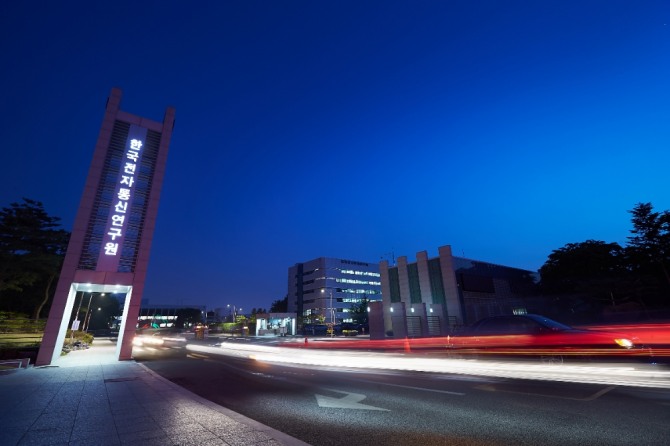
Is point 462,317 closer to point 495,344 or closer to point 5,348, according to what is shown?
point 495,344

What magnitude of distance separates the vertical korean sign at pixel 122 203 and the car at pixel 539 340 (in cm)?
2011

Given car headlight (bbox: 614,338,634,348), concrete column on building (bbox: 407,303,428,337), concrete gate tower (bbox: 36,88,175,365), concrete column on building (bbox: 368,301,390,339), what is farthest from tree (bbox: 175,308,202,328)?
car headlight (bbox: 614,338,634,348)

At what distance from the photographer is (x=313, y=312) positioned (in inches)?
4439

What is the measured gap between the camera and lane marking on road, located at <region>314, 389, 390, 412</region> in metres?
7.43

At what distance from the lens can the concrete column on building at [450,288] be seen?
4516 cm

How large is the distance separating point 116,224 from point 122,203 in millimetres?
1445

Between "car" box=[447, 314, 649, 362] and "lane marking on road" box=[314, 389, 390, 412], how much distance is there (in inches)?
248

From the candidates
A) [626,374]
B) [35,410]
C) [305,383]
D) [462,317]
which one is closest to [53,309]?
[35,410]

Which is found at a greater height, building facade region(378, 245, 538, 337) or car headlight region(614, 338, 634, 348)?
building facade region(378, 245, 538, 337)

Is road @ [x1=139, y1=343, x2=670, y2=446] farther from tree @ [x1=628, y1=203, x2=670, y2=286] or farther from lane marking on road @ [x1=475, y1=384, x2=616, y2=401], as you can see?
tree @ [x1=628, y1=203, x2=670, y2=286]

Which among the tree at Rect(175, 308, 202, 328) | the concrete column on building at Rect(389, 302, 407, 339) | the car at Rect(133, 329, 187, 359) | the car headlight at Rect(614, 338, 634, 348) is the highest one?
the tree at Rect(175, 308, 202, 328)

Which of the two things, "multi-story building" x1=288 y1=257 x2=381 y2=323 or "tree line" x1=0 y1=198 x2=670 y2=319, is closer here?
"tree line" x1=0 y1=198 x2=670 y2=319

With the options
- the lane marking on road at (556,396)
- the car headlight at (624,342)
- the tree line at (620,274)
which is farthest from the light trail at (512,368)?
the tree line at (620,274)

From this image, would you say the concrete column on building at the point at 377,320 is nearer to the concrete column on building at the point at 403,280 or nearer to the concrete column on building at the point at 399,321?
the concrete column on building at the point at 399,321
